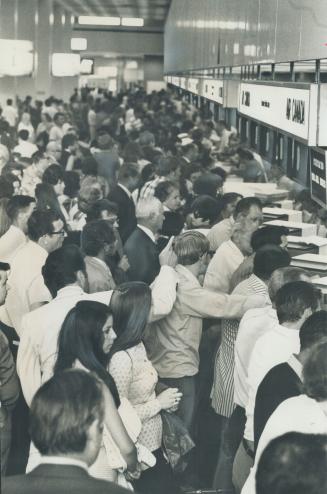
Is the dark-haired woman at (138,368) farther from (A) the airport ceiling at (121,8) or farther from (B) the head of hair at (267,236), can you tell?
(A) the airport ceiling at (121,8)

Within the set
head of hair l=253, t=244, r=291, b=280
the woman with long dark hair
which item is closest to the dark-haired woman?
the woman with long dark hair

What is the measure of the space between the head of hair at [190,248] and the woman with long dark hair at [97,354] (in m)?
1.33

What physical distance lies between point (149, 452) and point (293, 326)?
Result: 2.55 ft

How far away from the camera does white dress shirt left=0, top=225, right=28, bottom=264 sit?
222 inches

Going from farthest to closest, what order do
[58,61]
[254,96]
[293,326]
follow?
[58,61] → [254,96] → [293,326]

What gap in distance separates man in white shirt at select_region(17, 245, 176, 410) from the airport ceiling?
25.2 m

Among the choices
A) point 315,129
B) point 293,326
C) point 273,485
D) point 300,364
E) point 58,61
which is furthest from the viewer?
point 58,61

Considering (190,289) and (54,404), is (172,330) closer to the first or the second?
(190,289)

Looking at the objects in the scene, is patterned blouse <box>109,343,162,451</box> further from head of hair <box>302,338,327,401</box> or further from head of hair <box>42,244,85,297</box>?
head of hair <box>302,338,327,401</box>

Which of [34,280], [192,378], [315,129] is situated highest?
[315,129]

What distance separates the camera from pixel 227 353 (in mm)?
4832

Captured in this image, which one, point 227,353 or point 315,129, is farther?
point 227,353

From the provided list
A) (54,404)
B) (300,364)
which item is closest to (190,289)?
(300,364)

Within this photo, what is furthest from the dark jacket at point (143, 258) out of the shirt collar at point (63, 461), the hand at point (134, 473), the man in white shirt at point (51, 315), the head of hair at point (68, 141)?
the head of hair at point (68, 141)
